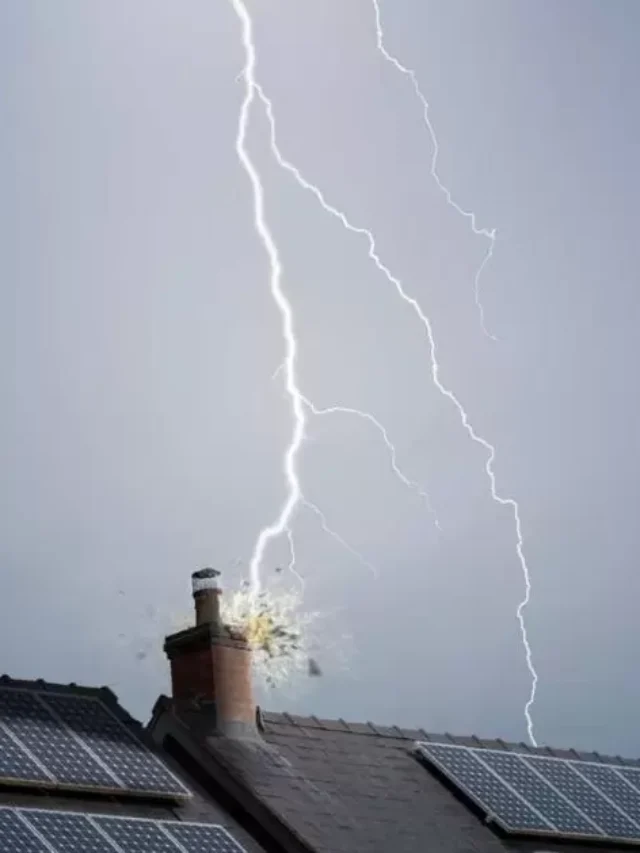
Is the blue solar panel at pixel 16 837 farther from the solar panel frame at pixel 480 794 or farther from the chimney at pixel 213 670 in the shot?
the solar panel frame at pixel 480 794

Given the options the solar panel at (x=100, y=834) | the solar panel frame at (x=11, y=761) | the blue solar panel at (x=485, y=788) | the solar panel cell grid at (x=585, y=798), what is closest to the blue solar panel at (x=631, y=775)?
the solar panel cell grid at (x=585, y=798)

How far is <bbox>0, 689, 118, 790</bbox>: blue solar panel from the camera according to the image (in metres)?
27.5

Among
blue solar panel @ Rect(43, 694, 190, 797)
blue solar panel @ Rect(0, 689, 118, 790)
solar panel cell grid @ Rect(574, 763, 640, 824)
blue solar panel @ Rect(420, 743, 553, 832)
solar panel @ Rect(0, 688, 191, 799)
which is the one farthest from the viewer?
solar panel cell grid @ Rect(574, 763, 640, 824)

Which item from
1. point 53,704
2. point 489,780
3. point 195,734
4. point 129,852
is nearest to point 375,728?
point 489,780

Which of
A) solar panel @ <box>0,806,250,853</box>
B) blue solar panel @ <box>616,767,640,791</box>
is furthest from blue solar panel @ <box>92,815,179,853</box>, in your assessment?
blue solar panel @ <box>616,767,640,791</box>

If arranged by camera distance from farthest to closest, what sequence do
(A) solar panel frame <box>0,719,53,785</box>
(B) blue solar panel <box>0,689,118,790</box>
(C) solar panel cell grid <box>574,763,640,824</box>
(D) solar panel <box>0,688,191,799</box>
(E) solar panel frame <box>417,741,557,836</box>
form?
1. (C) solar panel cell grid <box>574,763,640,824</box>
2. (E) solar panel frame <box>417,741,557,836</box>
3. (B) blue solar panel <box>0,689,118,790</box>
4. (D) solar panel <box>0,688,191,799</box>
5. (A) solar panel frame <box>0,719,53,785</box>

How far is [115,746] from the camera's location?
2936cm

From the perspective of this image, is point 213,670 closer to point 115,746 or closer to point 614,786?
point 115,746

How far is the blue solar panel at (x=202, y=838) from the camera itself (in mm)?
26812

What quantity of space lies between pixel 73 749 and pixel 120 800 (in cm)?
124

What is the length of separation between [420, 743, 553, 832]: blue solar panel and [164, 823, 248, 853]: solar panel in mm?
6408

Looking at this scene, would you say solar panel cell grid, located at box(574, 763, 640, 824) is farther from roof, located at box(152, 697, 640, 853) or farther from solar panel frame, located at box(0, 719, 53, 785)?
solar panel frame, located at box(0, 719, 53, 785)

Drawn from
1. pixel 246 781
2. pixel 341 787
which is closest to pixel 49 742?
pixel 246 781

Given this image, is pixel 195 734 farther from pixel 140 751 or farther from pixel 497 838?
pixel 497 838
